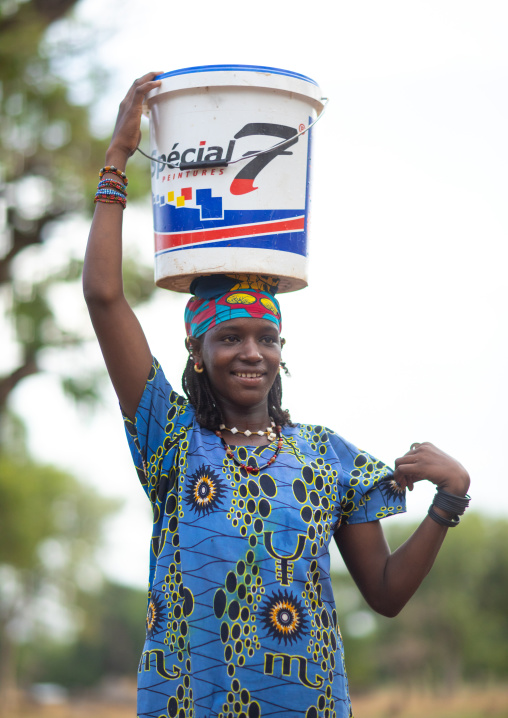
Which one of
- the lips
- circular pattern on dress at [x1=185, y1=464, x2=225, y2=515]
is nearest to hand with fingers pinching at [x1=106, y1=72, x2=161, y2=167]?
the lips

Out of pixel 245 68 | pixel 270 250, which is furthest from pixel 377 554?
pixel 245 68

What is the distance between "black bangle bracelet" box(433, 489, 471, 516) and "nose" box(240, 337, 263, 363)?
643mm

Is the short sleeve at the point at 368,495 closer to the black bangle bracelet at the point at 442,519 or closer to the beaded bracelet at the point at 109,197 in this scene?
the black bangle bracelet at the point at 442,519

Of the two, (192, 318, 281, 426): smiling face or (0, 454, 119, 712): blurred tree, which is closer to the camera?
(192, 318, 281, 426): smiling face

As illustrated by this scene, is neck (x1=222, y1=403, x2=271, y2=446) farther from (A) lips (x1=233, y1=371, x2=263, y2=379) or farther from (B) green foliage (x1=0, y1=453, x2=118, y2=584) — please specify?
(B) green foliage (x1=0, y1=453, x2=118, y2=584)

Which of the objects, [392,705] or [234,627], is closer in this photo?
[234,627]

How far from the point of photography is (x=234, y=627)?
2344 mm

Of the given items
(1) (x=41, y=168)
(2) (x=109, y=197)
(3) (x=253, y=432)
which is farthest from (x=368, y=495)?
(1) (x=41, y=168)

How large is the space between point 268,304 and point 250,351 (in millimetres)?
174

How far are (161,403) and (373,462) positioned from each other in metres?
0.68

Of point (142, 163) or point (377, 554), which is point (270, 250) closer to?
point (377, 554)

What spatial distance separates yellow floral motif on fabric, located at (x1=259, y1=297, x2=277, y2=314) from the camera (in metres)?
2.69

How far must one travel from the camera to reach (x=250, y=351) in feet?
8.57

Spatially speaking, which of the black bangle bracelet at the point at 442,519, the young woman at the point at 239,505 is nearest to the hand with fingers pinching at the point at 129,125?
the young woman at the point at 239,505
